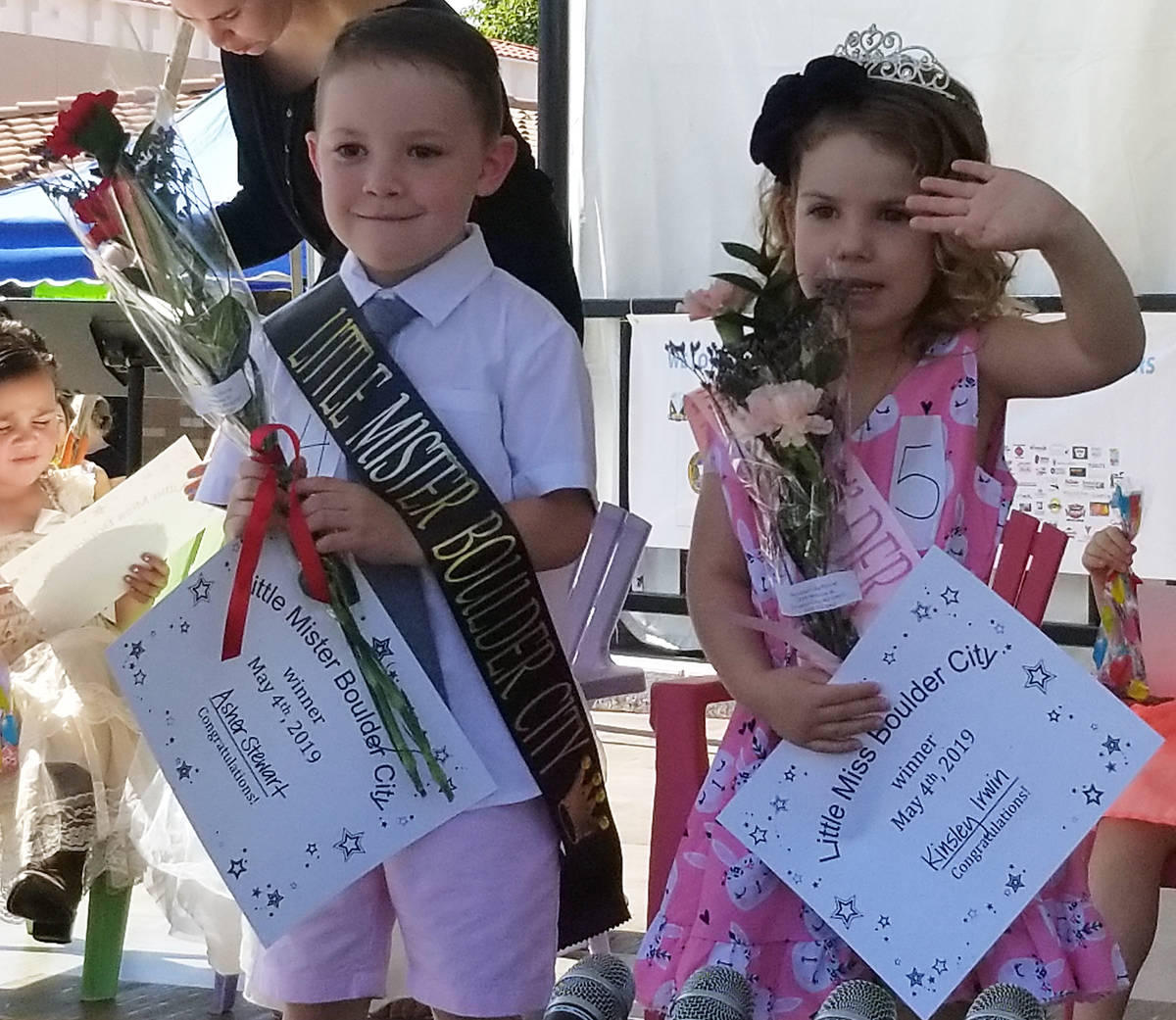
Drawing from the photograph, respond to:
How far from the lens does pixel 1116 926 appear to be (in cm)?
233

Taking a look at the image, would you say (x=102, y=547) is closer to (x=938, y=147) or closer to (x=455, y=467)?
(x=455, y=467)

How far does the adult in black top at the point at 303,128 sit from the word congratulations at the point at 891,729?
0.66 meters

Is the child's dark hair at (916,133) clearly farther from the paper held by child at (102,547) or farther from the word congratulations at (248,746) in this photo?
the paper held by child at (102,547)

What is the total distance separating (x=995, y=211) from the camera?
153 cm

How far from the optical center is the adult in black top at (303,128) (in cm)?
194

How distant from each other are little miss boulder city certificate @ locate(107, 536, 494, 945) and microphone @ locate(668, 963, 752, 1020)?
387 millimetres

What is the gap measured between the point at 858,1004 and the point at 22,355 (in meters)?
2.47

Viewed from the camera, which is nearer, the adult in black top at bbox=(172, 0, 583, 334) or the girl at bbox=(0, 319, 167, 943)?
the adult in black top at bbox=(172, 0, 583, 334)

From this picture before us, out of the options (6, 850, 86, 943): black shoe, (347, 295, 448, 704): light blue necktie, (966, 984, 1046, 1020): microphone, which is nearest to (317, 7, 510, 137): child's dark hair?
(347, 295, 448, 704): light blue necktie

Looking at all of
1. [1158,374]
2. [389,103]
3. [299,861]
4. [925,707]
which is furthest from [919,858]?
[1158,374]

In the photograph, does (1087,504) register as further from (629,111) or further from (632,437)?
(629,111)

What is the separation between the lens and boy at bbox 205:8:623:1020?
1.62 m

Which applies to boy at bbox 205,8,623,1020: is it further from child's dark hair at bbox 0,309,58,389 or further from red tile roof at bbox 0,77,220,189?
child's dark hair at bbox 0,309,58,389

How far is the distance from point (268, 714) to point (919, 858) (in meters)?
0.62
